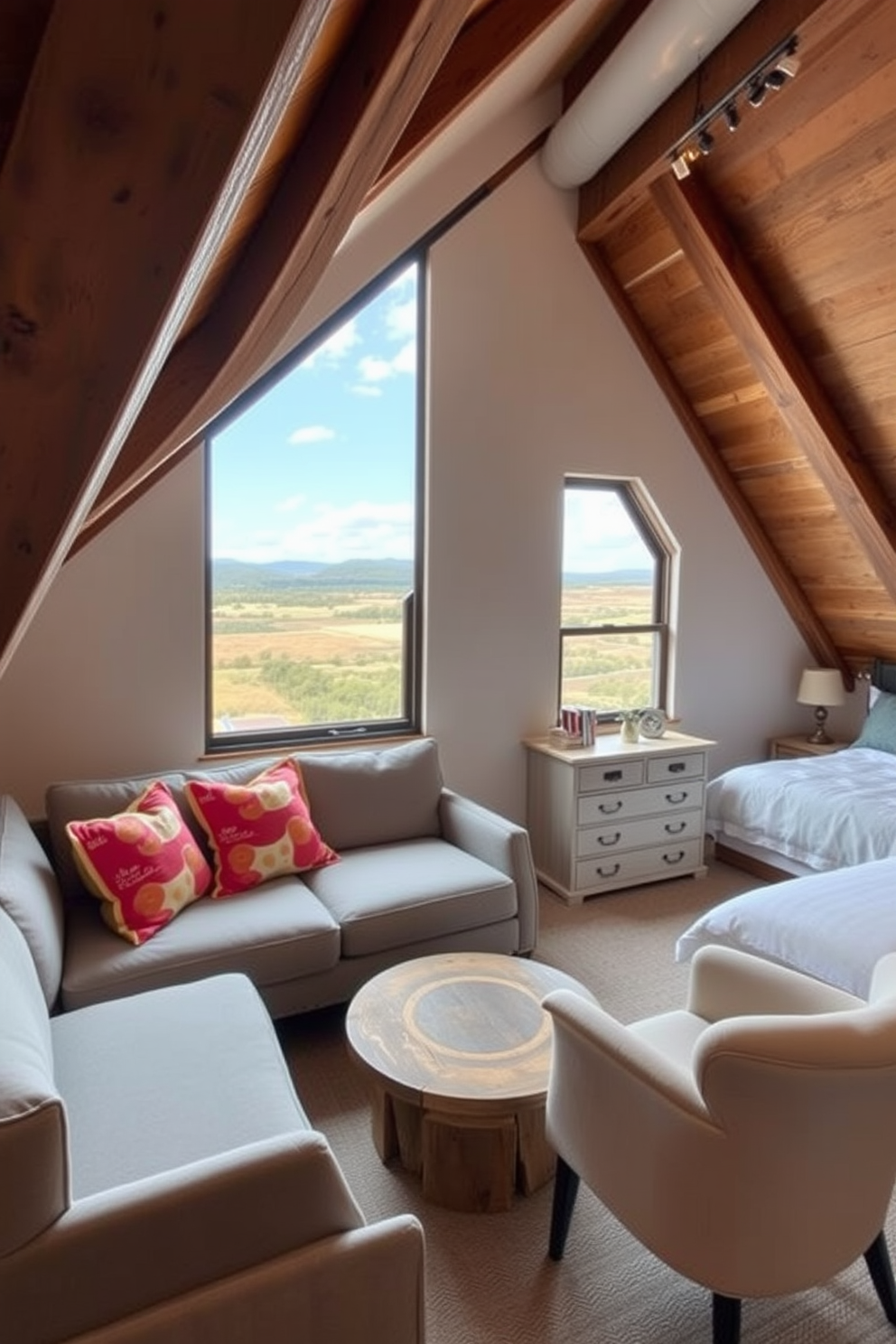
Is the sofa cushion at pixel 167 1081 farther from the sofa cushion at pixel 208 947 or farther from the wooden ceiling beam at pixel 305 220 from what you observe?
the wooden ceiling beam at pixel 305 220

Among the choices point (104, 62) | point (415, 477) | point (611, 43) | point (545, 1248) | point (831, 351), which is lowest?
point (545, 1248)

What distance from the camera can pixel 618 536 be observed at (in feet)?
14.3

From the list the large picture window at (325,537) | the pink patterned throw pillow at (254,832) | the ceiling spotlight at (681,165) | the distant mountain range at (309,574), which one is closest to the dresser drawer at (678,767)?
the large picture window at (325,537)

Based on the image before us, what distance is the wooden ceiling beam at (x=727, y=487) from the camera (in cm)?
406

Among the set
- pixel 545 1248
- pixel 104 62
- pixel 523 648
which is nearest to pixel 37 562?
pixel 104 62

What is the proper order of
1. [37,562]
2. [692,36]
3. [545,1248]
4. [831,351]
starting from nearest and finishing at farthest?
[37,562] → [545,1248] → [692,36] → [831,351]

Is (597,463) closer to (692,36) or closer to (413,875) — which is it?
(692,36)

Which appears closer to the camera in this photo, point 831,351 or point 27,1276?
point 27,1276

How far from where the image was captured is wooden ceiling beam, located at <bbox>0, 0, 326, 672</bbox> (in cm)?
67

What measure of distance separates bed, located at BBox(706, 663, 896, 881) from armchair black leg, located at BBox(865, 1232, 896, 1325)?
1.95 metres

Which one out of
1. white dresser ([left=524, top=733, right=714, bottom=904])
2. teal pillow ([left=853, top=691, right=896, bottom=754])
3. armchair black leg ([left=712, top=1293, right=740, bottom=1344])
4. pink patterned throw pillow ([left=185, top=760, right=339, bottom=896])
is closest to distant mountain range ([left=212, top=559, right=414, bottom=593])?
pink patterned throw pillow ([left=185, top=760, right=339, bottom=896])

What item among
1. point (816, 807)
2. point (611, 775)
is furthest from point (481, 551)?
point (816, 807)

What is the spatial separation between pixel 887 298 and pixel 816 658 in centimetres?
235

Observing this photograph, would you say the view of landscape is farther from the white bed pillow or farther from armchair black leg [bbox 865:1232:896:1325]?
armchair black leg [bbox 865:1232:896:1325]
